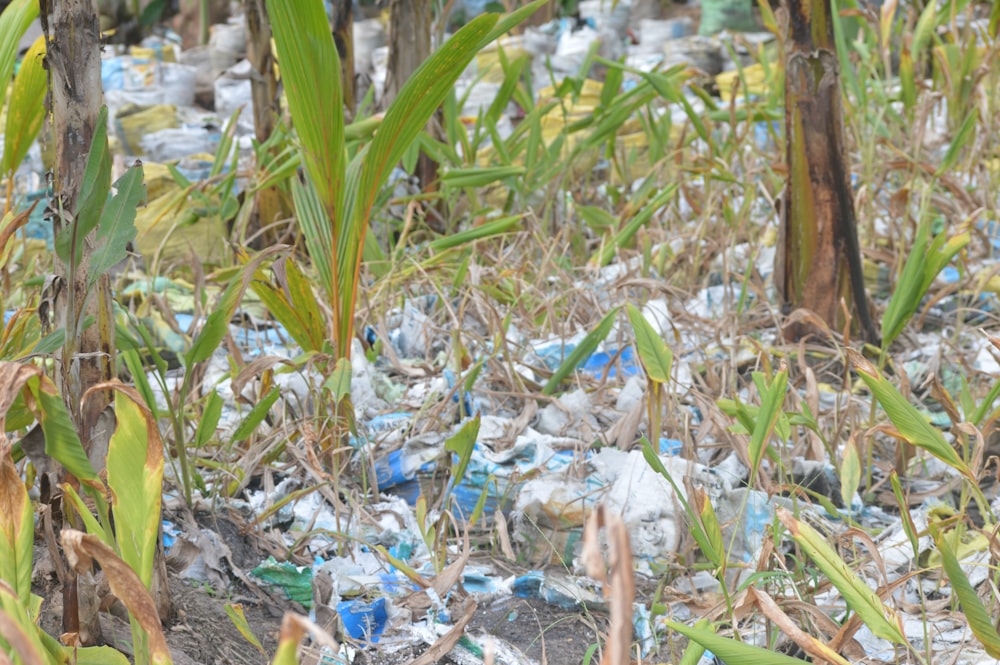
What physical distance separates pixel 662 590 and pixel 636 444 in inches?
11.5

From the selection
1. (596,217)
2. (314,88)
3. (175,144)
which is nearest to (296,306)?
(314,88)

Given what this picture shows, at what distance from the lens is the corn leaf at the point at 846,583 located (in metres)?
0.74

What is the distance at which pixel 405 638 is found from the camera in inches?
39.1

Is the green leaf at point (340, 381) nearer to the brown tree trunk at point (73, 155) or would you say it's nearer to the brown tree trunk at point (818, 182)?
the brown tree trunk at point (73, 155)

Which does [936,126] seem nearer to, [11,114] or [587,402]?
[587,402]

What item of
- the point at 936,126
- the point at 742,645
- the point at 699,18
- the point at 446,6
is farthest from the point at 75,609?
the point at 699,18

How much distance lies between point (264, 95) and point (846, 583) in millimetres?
1945

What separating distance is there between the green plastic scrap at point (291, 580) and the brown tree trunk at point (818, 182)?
38.2 inches

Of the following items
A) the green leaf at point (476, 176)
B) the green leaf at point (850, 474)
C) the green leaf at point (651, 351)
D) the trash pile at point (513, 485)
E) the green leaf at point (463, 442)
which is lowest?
the trash pile at point (513, 485)

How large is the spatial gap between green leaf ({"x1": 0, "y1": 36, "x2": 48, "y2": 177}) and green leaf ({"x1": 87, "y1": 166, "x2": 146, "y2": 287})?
0.48 metres

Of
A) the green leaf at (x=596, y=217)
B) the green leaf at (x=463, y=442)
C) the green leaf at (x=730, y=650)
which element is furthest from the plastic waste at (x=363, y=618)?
the green leaf at (x=596, y=217)

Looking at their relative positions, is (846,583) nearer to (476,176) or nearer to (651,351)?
(651,351)

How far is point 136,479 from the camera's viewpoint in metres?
0.72

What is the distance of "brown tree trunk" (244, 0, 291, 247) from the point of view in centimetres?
236
